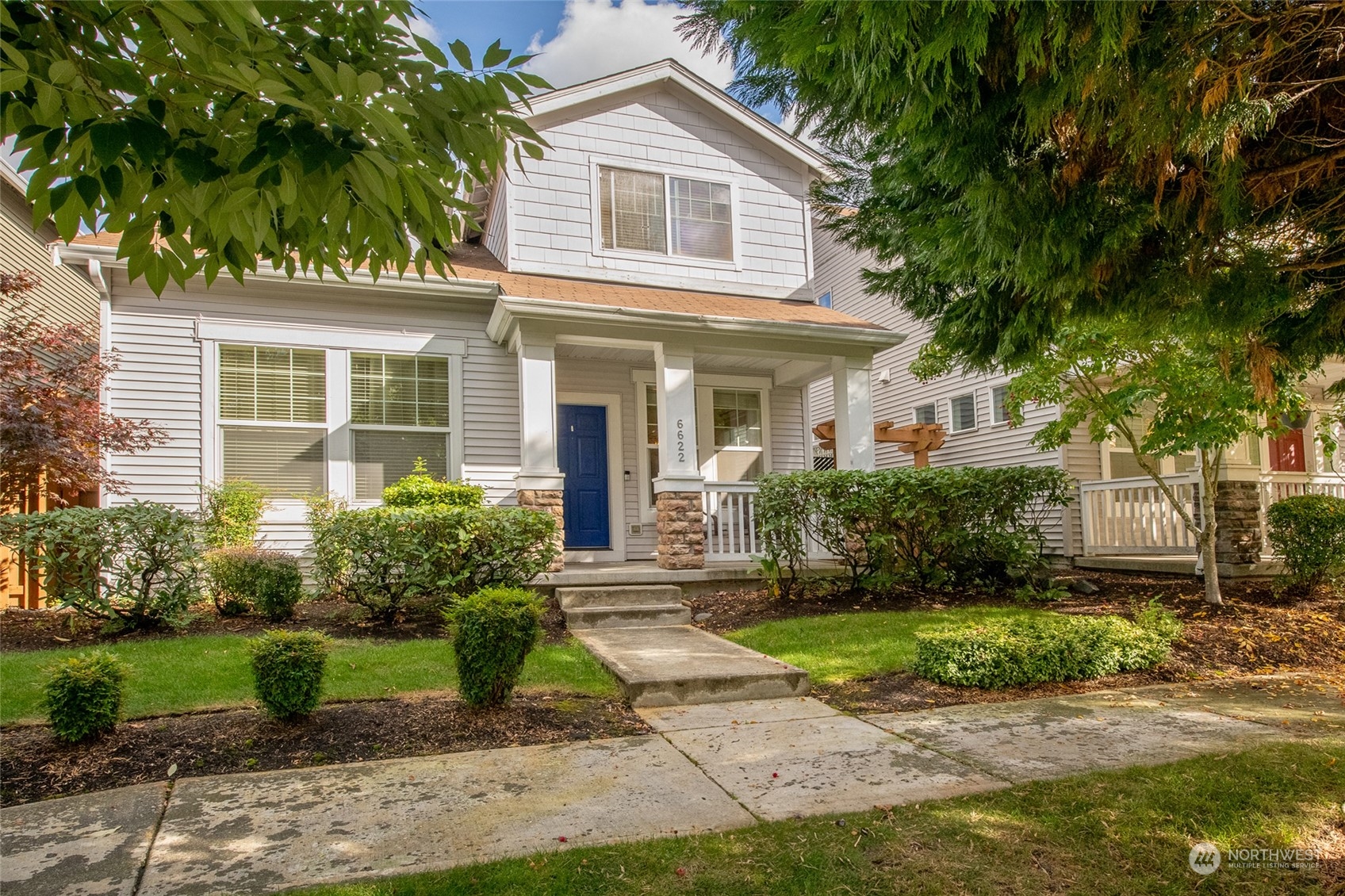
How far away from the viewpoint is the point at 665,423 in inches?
356

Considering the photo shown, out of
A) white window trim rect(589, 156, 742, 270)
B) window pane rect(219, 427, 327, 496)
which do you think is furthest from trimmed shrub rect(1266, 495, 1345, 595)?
window pane rect(219, 427, 327, 496)

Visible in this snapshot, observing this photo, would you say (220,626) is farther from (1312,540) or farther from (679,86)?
(1312,540)

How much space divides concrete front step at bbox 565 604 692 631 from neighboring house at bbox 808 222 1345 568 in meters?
4.08

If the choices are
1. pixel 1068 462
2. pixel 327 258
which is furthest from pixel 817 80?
pixel 1068 462

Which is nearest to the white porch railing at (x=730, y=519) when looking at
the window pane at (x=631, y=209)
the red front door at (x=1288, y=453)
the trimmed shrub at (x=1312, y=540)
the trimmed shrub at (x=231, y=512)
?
the window pane at (x=631, y=209)

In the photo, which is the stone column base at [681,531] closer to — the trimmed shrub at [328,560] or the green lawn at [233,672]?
the green lawn at [233,672]

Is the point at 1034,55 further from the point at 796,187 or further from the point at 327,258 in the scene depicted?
the point at 796,187

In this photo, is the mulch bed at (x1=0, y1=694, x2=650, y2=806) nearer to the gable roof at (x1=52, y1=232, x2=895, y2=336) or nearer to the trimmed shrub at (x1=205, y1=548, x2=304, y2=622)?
the trimmed shrub at (x1=205, y1=548, x2=304, y2=622)

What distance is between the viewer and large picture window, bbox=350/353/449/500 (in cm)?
902

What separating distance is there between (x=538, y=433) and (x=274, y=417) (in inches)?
118

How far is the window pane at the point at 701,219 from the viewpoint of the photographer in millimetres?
10617

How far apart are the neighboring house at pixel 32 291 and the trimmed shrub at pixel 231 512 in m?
1.41

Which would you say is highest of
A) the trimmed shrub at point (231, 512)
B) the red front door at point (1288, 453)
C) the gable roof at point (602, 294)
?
the gable roof at point (602, 294)

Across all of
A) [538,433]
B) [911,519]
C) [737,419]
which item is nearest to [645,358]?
[737,419]
